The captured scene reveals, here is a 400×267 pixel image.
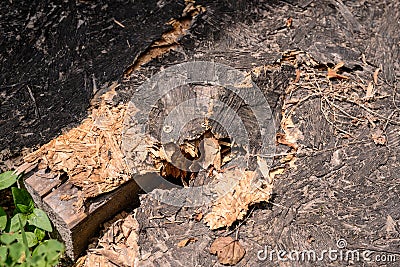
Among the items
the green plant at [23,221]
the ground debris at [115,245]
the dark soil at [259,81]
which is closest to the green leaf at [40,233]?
the green plant at [23,221]

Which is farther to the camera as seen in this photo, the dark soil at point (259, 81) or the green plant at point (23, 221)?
the green plant at point (23, 221)

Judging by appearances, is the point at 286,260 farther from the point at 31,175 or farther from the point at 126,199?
the point at 31,175

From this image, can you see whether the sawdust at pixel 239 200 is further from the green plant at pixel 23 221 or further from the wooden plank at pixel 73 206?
the green plant at pixel 23 221

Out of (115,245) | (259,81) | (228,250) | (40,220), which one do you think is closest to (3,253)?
(40,220)

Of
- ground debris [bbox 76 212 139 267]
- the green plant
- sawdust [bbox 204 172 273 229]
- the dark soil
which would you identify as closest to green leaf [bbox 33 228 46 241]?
the green plant

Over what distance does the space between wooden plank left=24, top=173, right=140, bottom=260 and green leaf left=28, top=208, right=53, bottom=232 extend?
0.9 inches

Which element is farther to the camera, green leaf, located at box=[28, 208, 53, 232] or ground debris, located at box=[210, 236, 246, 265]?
green leaf, located at box=[28, 208, 53, 232]

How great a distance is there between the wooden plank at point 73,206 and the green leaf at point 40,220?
2 centimetres

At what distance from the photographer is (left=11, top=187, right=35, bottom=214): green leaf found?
62.4 inches

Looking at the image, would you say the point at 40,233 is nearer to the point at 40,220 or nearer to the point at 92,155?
the point at 40,220

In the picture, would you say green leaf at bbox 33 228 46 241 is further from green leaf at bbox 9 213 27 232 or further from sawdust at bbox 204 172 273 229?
sawdust at bbox 204 172 273 229

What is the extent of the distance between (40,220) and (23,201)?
0.30ft

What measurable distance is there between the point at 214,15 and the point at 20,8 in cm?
59

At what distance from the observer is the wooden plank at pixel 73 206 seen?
60.9 inches
